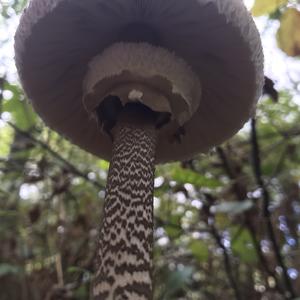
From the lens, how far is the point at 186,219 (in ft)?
10.4

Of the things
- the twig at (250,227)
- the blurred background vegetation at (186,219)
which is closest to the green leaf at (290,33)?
the blurred background vegetation at (186,219)

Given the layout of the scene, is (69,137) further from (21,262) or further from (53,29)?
(21,262)

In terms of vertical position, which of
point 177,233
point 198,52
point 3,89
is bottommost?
point 177,233

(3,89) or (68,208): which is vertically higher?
(3,89)

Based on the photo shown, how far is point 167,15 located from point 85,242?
1.60 metres

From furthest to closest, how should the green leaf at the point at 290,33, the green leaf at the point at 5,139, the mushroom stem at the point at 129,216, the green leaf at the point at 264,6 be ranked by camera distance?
the green leaf at the point at 5,139
the green leaf at the point at 290,33
the green leaf at the point at 264,6
the mushroom stem at the point at 129,216

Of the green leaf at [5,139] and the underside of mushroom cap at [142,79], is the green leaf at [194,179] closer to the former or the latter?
the underside of mushroom cap at [142,79]

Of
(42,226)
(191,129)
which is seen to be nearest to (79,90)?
(191,129)

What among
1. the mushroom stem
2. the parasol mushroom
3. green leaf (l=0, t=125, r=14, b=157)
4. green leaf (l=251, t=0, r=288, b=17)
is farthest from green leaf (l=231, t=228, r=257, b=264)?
green leaf (l=0, t=125, r=14, b=157)

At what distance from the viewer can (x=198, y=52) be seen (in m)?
1.49

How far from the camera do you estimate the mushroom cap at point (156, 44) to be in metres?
1.28

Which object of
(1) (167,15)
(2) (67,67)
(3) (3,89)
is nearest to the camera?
(1) (167,15)

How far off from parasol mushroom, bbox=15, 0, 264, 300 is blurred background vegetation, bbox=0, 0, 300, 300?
304 mm

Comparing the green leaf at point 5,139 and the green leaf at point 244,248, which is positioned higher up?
the green leaf at point 5,139
